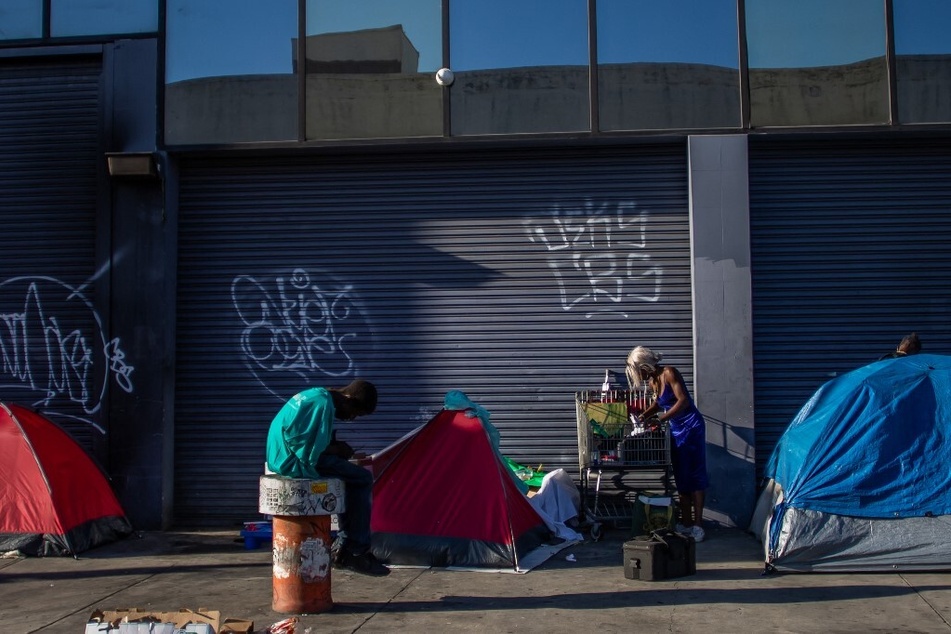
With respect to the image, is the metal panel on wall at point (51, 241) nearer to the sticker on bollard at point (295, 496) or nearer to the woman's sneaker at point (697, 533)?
the sticker on bollard at point (295, 496)

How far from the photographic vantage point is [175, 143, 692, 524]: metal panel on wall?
968 centimetres

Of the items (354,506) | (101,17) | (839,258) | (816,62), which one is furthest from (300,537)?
(816,62)

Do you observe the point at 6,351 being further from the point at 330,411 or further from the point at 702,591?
the point at 702,591

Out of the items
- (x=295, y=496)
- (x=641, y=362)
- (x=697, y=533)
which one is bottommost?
(x=697, y=533)

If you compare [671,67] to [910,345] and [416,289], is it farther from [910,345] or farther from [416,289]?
[910,345]

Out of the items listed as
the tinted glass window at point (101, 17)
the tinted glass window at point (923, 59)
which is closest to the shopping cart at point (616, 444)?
the tinted glass window at point (923, 59)

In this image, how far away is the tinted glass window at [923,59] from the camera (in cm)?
948

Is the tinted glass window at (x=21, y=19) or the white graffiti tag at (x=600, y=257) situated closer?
the white graffiti tag at (x=600, y=257)

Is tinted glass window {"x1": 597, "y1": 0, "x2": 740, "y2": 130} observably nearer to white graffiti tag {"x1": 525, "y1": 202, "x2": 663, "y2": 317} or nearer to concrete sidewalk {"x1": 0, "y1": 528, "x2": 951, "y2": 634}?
white graffiti tag {"x1": 525, "y1": 202, "x2": 663, "y2": 317}

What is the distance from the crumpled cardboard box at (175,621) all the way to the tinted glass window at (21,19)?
713cm

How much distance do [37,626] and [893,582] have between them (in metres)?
5.96

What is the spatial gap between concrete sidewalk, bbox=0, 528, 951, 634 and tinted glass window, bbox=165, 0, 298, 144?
174 inches

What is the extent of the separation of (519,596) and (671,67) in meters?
5.61

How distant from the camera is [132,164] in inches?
379
